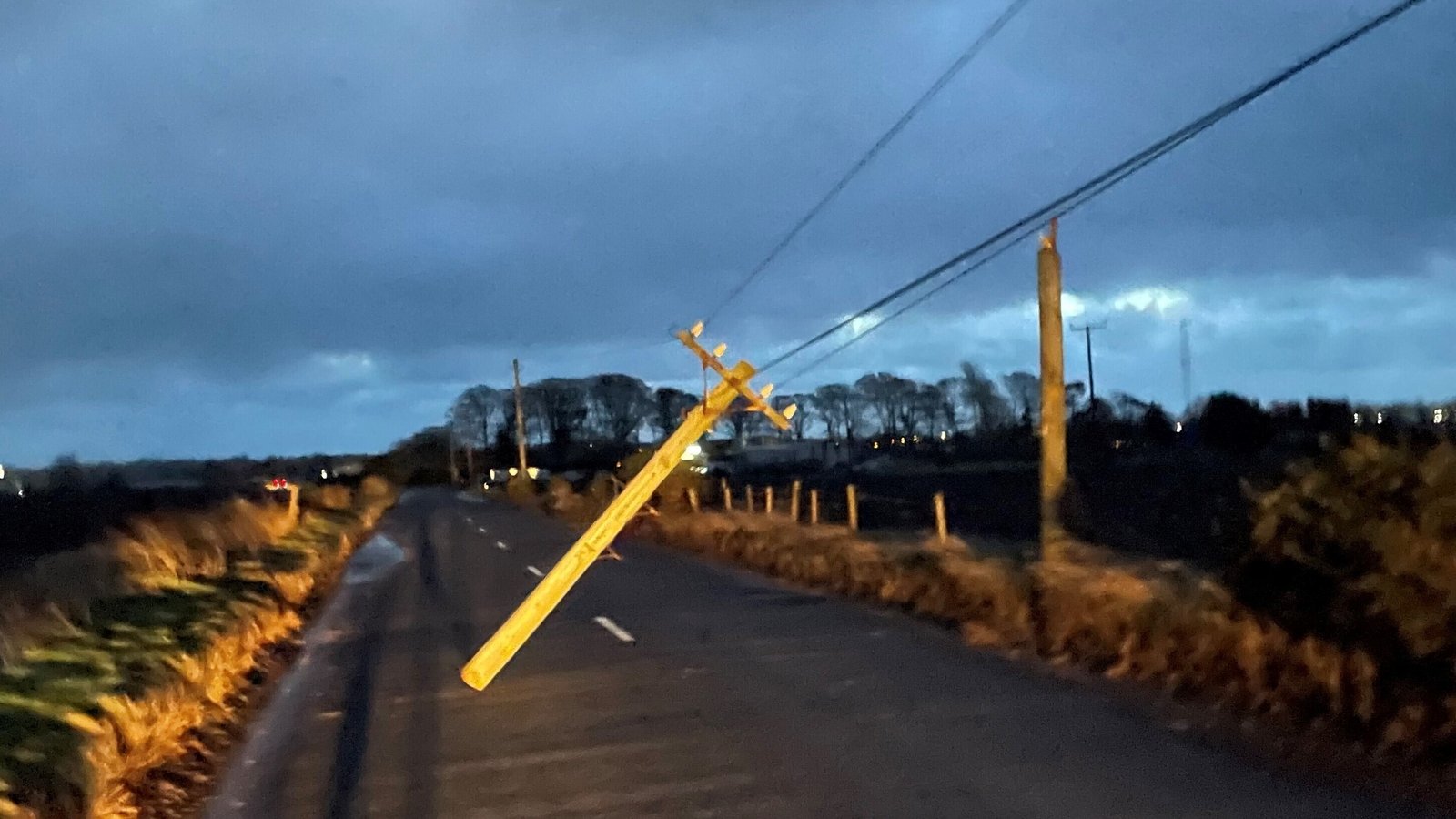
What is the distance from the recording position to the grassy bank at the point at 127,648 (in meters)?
7.57

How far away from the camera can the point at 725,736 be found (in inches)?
349

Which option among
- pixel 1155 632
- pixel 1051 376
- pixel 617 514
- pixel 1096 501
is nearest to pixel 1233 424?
pixel 1096 501

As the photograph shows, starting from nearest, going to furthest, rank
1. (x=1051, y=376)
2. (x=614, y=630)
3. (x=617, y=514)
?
1. (x=617, y=514)
2. (x=1051, y=376)
3. (x=614, y=630)

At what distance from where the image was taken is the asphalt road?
7.15 m

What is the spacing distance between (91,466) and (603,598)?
79.9 m

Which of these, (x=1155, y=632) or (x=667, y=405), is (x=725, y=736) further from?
(x=667, y=405)

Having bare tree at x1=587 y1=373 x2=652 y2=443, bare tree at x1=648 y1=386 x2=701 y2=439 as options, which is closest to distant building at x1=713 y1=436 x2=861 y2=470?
bare tree at x1=648 y1=386 x2=701 y2=439

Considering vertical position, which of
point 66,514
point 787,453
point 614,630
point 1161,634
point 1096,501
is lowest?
point 614,630

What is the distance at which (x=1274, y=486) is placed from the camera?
9.55 m

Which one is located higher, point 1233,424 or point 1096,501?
point 1233,424

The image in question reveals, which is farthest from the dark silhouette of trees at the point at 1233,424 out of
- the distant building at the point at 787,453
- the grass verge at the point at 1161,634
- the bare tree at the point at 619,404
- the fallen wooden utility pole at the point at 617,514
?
the bare tree at the point at 619,404

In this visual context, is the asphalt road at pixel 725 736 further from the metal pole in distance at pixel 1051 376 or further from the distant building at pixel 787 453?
the distant building at pixel 787 453

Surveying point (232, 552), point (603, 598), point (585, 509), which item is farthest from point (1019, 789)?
point (585, 509)

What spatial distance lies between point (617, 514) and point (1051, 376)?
6.12m
